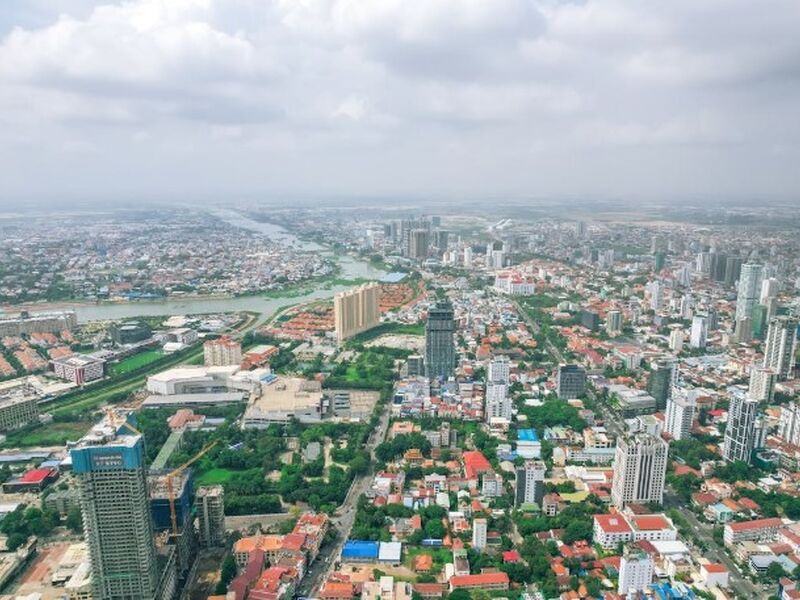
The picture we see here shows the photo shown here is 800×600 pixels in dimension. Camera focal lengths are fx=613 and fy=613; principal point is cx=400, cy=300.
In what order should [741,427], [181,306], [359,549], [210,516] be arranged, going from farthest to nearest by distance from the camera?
[181,306], [741,427], [210,516], [359,549]

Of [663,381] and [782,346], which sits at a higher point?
[782,346]

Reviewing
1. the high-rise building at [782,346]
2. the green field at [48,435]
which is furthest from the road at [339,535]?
the high-rise building at [782,346]

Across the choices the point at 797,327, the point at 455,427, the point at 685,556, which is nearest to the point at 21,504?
the point at 455,427

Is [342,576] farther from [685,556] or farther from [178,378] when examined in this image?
[178,378]

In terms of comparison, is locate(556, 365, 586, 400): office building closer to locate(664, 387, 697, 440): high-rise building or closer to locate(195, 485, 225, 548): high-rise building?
locate(664, 387, 697, 440): high-rise building

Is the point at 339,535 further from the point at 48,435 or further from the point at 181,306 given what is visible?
the point at 181,306

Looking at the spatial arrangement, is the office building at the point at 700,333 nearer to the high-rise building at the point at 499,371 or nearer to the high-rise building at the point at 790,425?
the high-rise building at the point at 790,425

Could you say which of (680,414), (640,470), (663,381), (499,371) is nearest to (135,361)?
(499,371)
